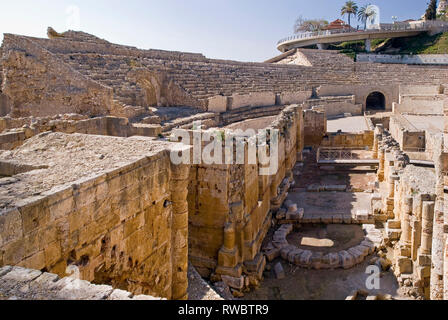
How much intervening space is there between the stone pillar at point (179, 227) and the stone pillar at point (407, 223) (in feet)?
16.2

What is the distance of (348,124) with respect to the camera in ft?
81.1

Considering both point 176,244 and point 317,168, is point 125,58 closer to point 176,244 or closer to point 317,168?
point 317,168

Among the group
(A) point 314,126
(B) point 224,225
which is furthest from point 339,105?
(B) point 224,225

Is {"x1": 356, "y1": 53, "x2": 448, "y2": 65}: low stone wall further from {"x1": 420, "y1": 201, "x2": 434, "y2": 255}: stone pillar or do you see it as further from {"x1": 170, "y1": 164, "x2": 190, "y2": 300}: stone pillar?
{"x1": 170, "y1": 164, "x2": 190, "y2": 300}: stone pillar

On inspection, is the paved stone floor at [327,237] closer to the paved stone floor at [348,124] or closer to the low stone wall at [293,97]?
the paved stone floor at [348,124]

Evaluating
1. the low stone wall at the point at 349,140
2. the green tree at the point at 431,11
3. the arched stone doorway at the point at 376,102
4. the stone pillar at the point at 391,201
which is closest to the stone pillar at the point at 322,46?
the arched stone doorway at the point at 376,102

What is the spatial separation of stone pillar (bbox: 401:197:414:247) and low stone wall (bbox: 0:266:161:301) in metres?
7.00

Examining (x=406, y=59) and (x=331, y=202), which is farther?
(x=406, y=59)

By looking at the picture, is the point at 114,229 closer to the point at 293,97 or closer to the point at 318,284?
the point at 318,284

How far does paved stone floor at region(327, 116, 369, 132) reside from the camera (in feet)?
74.2

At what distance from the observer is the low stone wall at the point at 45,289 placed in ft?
8.55

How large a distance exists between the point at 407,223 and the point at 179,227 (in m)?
5.23

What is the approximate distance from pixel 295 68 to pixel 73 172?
30.7 m

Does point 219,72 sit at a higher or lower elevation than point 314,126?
higher
